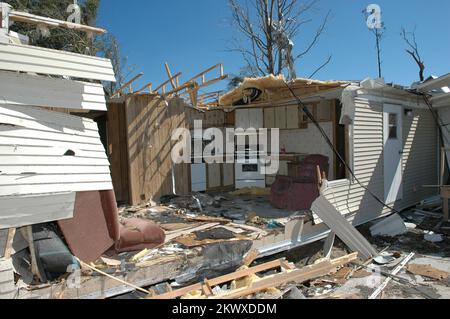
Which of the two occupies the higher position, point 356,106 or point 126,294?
point 356,106

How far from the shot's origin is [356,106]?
787cm

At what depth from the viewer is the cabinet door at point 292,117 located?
10062 millimetres

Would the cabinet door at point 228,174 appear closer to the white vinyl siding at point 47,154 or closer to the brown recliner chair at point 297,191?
the brown recliner chair at point 297,191

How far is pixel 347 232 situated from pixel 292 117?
174 inches

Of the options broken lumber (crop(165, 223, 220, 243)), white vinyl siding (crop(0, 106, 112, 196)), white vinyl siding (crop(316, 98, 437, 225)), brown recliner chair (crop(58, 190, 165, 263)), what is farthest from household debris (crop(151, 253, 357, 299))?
white vinyl siding (crop(0, 106, 112, 196))

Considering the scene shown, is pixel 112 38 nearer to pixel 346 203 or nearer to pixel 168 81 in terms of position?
pixel 168 81

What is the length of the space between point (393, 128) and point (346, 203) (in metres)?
3.05

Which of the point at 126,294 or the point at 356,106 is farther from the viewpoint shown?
the point at 356,106

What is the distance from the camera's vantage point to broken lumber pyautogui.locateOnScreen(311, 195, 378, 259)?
6.68 m

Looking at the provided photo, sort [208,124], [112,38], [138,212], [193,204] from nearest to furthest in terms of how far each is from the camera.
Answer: [138,212], [193,204], [208,124], [112,38]

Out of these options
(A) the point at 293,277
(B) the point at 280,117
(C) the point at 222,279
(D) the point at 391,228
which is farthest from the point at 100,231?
(B) the point at 280,117

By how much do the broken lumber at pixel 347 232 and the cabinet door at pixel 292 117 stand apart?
400 cm

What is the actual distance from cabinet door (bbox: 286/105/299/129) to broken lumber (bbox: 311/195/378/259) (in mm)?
4005
